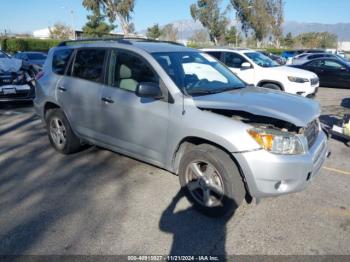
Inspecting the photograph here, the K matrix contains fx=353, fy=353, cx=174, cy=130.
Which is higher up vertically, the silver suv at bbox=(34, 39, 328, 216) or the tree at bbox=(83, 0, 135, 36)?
the tree at bbox=(83, 0, 135, 36)

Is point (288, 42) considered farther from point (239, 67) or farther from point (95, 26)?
point (239, 67)

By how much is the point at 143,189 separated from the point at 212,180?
3.57ft

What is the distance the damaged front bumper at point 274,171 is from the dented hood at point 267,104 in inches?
14.7

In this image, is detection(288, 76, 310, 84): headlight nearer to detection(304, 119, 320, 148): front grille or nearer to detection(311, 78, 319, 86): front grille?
detection(311, 78, 319, 86): front grille

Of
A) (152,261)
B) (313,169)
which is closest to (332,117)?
(313,169)

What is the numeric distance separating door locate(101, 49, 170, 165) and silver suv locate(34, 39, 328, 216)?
0.5 inches

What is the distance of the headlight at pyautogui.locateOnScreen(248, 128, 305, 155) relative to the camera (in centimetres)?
331

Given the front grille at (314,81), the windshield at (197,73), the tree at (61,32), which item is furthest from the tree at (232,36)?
the windshield at (197,73)

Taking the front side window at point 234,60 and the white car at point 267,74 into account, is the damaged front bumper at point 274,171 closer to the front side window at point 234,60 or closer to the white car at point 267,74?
the white car at point 267,74

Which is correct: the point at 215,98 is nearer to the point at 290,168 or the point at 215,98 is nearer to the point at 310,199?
the point at 290,168

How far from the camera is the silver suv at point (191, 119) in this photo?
337cm

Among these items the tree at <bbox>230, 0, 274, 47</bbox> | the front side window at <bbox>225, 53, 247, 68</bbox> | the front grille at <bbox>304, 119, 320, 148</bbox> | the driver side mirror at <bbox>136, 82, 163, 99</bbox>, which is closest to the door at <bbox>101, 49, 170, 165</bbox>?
the driver side mirror at <bbox>136, 82, 163, 99</bbox>

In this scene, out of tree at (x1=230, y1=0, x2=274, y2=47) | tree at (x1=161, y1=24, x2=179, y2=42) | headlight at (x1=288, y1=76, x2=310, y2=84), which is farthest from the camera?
tree at (x1=161, y1=24, x2=179, y2=42)

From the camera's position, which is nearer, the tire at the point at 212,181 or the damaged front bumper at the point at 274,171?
the damaged front bumper at the point at 274,171
